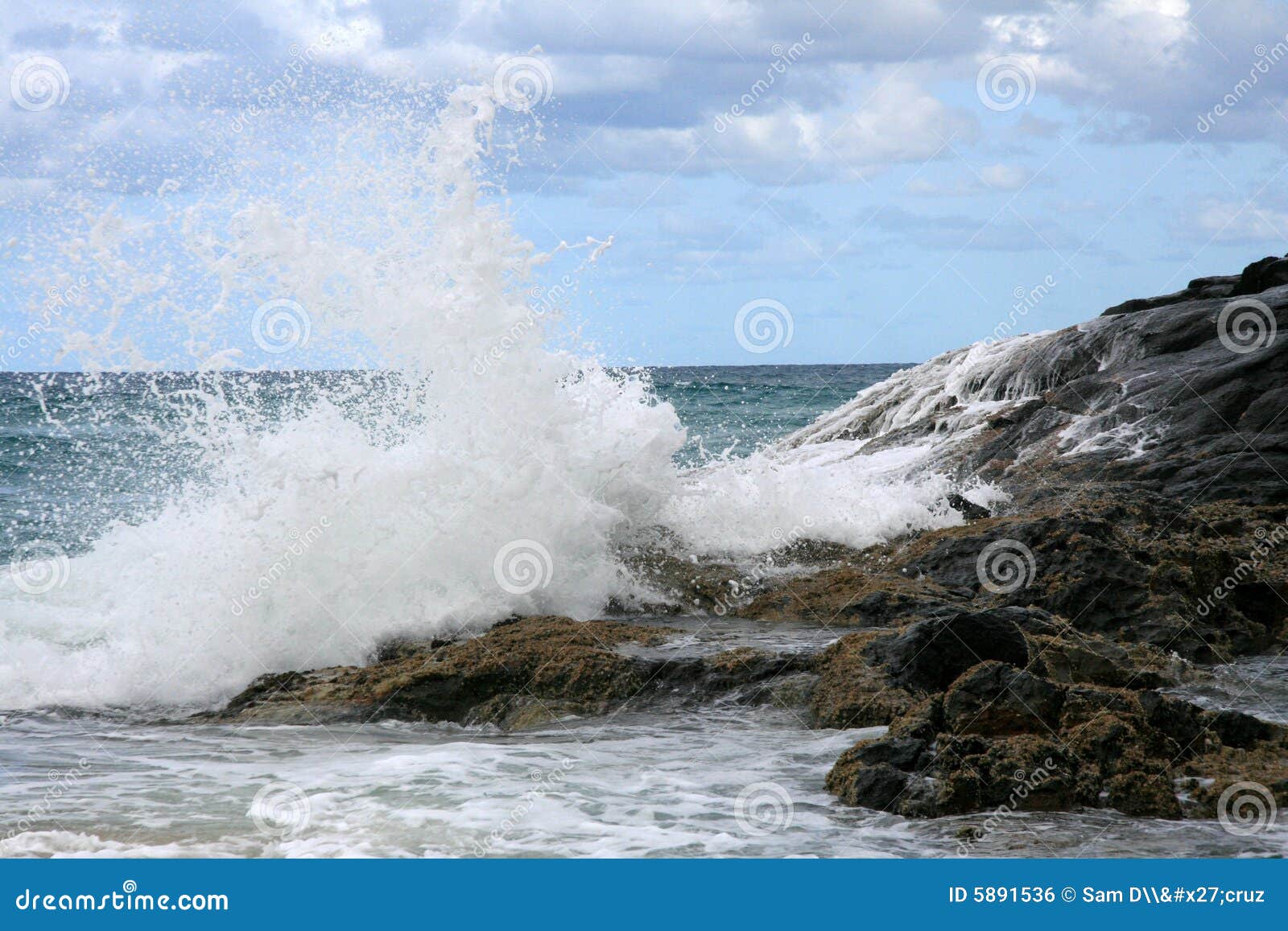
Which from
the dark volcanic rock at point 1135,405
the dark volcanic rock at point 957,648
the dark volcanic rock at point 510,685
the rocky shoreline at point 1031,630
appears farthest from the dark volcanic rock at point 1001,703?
the dark volcanic rock at point 1135,405

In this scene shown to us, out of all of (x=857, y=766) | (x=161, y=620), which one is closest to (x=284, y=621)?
(x=161, y=620)

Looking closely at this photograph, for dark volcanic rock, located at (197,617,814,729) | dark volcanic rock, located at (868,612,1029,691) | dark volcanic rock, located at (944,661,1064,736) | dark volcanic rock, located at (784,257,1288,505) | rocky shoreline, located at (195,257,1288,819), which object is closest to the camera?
rocky shoreline, located at (195,257,1288,819)

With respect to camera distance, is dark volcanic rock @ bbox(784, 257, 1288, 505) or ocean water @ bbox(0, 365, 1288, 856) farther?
dark volcanic rock @ bbox(784, 257, 1288, 505)

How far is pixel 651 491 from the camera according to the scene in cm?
1082

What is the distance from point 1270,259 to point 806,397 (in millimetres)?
31589

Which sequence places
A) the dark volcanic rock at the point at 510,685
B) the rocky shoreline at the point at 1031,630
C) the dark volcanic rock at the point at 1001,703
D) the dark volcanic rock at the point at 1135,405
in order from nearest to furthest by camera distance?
the rocky shoreline at the point at 1031,630, the dark volcanic rock at the point at 1001,703, the dark volcanic rock at the point at 510,685, the dark volcanic rock at the point at 1135,405

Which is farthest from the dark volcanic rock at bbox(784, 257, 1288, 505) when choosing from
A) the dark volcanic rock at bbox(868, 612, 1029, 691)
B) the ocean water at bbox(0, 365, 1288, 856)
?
the dark volcanic rock at bbox(868, 612, 1029, 691)

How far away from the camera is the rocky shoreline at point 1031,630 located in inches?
207

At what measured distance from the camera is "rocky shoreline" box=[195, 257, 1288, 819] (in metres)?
5.25

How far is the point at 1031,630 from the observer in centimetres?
680

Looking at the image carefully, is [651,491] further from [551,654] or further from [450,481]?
[551,654]

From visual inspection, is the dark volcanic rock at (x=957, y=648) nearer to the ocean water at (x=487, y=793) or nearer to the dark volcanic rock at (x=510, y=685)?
the ocean water at (x=487, y=793)

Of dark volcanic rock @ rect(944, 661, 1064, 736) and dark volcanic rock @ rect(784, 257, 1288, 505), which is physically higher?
dark volcanic rock @ rect(784, 257, 1288, 505)

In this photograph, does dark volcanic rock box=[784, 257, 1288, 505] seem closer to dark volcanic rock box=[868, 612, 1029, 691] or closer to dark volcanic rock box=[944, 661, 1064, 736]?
dark volcanic rock box=[868, 612, 1029, 691]
